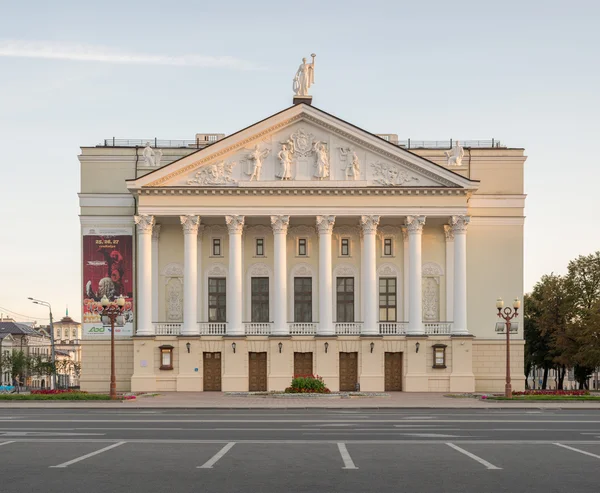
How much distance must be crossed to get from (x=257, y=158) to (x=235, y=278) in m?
8.24

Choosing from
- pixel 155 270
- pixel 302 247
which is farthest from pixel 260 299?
pixel 155 270

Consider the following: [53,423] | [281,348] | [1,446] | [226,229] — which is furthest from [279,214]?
[1,446]

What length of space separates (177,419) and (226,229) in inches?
1325

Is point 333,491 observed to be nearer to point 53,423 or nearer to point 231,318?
point 53,423

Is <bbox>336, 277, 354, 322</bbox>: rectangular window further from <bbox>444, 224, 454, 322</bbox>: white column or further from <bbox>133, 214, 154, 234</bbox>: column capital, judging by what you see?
<bbox>133, 214, 154, 234</bbox>: column capital

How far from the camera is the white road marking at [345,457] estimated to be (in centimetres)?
1809

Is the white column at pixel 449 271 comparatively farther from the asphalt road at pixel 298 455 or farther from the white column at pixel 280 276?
the asphalt road at pixel 298 455

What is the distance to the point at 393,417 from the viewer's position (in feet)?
113

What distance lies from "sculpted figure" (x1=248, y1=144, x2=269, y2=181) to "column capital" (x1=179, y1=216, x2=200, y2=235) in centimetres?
470

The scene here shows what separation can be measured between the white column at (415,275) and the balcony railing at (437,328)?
79 cm

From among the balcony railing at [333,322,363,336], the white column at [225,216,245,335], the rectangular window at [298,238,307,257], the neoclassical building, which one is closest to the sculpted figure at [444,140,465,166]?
the neoclassical building

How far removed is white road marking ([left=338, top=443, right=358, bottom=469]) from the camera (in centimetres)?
1809

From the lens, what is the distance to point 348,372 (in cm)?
6272

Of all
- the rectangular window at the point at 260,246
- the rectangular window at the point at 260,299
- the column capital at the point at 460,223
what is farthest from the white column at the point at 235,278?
the column capital at the point at 460,223
